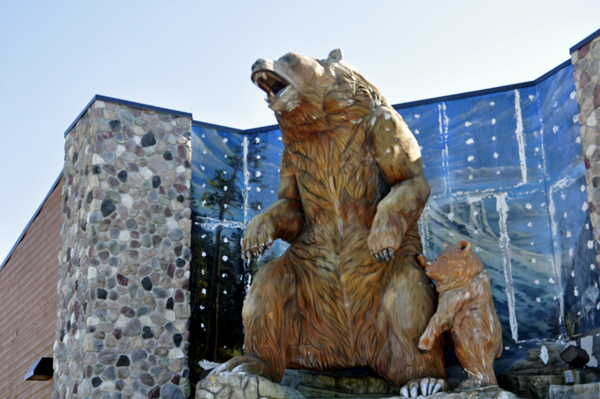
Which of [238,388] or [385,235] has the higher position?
[385,235]

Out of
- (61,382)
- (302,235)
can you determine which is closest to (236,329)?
(61,382)

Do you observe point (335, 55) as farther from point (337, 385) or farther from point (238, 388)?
point (337, 385)

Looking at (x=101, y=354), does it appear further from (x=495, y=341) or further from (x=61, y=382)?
(x=495, y=341)

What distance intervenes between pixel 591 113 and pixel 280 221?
2.36m

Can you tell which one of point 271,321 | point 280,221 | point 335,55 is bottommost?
point 271,321

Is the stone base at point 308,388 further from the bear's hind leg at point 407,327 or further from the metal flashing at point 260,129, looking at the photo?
the metal flashing at point 260,129

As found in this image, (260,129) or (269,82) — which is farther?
(260,129)

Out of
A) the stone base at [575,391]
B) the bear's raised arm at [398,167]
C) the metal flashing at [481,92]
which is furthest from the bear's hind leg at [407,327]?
the metal flashing at [481,92]

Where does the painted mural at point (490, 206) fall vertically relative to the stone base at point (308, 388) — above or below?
above

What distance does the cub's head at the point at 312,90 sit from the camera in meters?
4.32

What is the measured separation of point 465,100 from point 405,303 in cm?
282

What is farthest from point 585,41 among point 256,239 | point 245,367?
point 245,367

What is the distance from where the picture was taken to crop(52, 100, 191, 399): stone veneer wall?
577 cm

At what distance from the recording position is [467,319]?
13.6 ft
